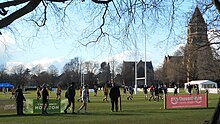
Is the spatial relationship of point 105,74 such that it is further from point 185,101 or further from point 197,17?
point 197,17

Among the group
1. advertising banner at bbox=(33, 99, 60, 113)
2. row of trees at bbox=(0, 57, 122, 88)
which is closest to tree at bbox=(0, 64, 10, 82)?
row of trees at bbox=(0, 57, 122, 88)

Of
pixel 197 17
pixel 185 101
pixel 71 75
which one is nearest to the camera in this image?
pixel 197 17

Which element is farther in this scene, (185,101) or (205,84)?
(205,84)

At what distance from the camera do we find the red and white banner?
27100 millimetres

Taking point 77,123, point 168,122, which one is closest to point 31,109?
point 77,123

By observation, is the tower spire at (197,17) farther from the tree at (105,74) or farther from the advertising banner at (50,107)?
the tree at (105,74)

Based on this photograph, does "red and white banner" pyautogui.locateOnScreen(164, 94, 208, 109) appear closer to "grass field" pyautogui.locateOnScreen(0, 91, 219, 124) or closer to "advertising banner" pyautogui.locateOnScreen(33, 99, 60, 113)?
"grass field" pyautogui.locateOnScreen(0, 91, 219, 124)

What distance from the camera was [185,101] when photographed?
27.6 m

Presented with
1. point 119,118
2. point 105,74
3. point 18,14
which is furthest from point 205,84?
point 18,14

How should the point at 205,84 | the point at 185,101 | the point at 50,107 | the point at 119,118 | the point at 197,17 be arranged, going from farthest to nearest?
1. the point at 205,84
2. the point at 185,101
3. the point at 50,107
4. the point at 119,118
5. the point at 197,17

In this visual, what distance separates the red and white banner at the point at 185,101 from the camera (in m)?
27.1

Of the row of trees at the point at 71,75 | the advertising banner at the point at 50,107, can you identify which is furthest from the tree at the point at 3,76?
the advertising banner at the point at 50,107

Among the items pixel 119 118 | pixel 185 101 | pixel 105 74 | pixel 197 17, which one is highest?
pixel 105 74

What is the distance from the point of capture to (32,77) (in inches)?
5340
